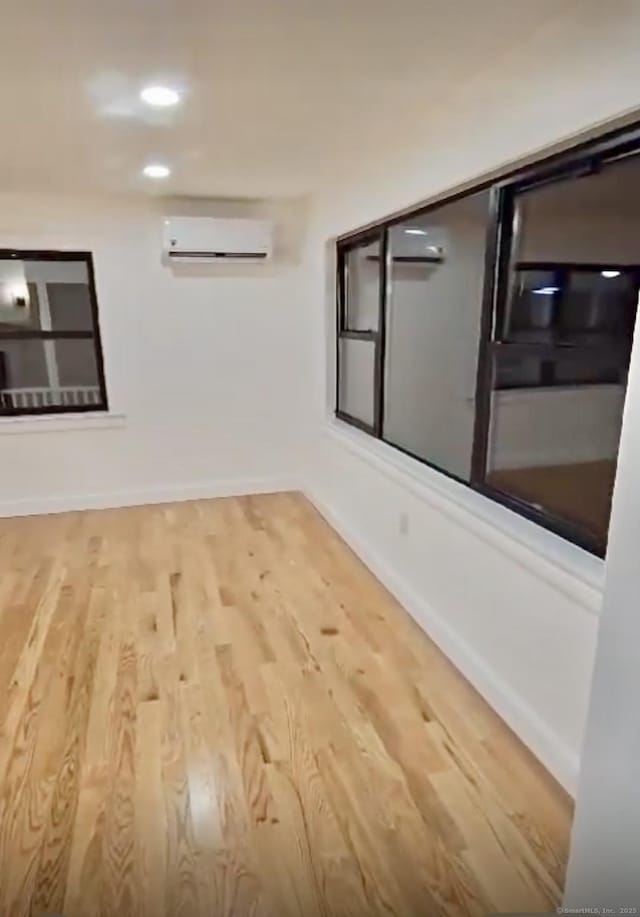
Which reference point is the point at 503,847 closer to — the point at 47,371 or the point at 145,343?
the point at 145,343

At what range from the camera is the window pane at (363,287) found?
3668mm

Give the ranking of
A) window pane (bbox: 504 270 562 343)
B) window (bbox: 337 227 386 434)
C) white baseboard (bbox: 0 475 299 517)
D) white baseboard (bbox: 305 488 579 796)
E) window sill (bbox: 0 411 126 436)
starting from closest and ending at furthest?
white baseboard (bbox: 305 488 579 796), window pane (bbox: 504 270 562 343), window (bbox: 337 227 386 434), window sill (bbox: 0 411 126 436), white baseboard (bbox: 0 475 299 517)

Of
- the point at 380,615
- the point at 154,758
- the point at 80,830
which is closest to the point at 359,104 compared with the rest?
the point at 380,615

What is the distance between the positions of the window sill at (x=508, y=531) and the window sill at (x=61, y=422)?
225cm

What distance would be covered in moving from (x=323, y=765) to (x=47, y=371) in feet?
12.3

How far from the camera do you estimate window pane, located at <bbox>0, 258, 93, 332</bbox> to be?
430 cm

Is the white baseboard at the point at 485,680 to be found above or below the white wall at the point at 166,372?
Answer: below

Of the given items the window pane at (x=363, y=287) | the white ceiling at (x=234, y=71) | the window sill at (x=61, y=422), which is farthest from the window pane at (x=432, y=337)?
the window sill at (x=61, y=422)

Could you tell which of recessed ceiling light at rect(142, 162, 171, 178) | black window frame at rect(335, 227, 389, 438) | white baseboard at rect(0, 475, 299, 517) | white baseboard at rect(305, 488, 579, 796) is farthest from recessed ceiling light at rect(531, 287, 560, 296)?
white baseboard at rect(0, 475, 299, 517)

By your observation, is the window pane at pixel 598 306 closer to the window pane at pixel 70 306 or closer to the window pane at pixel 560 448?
the window pane at pixel 560 448

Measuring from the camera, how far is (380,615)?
304cm

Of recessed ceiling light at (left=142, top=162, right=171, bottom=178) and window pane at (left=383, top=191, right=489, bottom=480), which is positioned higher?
recessed ceiling light at (left=142, top=162, right=171, bottom=178)

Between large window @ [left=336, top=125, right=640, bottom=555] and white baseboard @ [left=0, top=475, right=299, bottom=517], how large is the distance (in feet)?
5.56

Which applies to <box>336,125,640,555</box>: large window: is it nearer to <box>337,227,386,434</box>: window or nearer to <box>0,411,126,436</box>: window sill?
<box>337,227,386,434</box>: window
